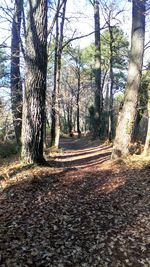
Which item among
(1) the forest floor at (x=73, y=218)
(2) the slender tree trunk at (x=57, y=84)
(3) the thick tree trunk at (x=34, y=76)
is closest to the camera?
(1) the forest floor at (x=73, y=218)

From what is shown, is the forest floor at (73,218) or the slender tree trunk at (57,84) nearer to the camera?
the forest floor at (73,218)

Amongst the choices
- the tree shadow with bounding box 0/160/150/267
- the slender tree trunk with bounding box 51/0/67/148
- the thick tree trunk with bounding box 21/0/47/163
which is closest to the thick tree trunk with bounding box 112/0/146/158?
the tree shadow with bounding box 0/160/150/267

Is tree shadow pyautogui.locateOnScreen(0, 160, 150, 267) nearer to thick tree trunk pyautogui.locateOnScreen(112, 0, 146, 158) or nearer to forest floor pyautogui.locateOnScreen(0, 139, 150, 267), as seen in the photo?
forest floor pyautogui.locateOnScreen(0, 139, 150, 267)

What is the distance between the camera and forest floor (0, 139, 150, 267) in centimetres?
424

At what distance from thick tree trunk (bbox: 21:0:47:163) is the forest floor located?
2.29ft

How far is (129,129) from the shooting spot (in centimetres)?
1077

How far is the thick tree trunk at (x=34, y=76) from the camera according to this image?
337 inches

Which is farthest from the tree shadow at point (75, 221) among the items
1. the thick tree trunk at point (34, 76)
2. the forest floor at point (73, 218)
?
the thick tree trunk at point (34, 76)

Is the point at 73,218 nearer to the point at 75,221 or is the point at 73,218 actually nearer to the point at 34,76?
the point at 75,221

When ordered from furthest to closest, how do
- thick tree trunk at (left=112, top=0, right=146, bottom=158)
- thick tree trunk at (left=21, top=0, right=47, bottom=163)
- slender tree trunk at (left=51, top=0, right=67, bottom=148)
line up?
slender tree trunk at (left=51, top=0, right=67, bottom=148) < thick tree trunk at (left=112, top=0, right=146, bottom=158) < thick tree trunk at (left=21, top=0, right=47, bottom=163)

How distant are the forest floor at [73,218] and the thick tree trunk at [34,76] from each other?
0.70m

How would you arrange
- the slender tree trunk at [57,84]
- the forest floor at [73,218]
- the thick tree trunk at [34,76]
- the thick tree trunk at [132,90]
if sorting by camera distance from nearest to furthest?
the forest floor at [73,218] < the thick tree trunk at [34,76] < the thick tree trunk at [132,90] < the slender tree trunk at [57,84]

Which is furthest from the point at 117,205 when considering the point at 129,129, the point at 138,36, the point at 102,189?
the point at 138,36

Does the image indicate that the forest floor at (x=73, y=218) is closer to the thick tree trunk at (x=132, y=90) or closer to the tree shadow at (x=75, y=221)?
the tree shadow at (x=75, y=221)
